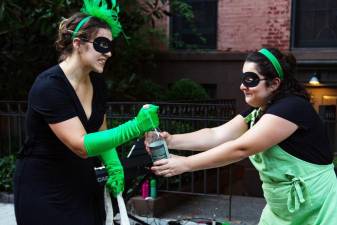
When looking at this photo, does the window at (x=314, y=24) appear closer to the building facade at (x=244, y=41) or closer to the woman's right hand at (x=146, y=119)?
the building facade at (x=244, y=41)

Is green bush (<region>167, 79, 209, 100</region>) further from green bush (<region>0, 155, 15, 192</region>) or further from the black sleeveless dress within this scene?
the black sleeveless dress

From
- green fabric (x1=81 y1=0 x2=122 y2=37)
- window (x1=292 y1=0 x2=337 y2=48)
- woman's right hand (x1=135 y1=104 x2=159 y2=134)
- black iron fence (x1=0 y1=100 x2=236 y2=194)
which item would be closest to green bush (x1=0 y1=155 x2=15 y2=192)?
black iron fence (x1=0 y1=100 x2=236 y2=194)

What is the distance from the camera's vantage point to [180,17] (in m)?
10.3

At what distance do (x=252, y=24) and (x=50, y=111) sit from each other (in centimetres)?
787

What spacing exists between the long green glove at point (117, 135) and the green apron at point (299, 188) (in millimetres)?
644

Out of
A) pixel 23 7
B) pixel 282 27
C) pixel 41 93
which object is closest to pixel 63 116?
pixel 41 93

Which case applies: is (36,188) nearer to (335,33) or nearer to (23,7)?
(23,7)

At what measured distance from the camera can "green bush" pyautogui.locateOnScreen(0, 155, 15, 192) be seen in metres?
6.34

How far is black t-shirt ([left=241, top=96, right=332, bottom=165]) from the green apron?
0.04 m

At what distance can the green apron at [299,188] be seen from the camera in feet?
7.64

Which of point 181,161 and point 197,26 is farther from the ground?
point 197,26

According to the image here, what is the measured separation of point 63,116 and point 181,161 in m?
0.64

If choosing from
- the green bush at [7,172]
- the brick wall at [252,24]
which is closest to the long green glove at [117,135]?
the green bush at [7,172]

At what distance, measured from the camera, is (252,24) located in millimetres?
9508
